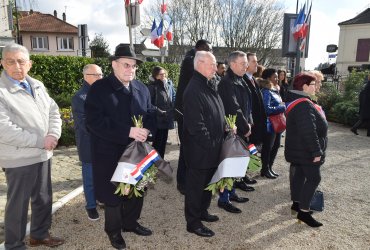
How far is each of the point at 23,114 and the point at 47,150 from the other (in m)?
0.46

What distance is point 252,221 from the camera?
4023 mm

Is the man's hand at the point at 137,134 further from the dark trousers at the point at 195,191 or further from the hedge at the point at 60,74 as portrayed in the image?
the hedge at the point at 60,74

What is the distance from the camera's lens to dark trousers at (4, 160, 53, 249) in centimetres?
283

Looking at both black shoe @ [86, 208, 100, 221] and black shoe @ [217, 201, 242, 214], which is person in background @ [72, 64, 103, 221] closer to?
black shoe @ [86, 208, 100, 221]

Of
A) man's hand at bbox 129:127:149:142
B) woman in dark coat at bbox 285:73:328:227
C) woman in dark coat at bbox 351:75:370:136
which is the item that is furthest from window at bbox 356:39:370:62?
man's hand at bbox 129:127:149:142

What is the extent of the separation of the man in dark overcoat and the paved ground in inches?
13.0

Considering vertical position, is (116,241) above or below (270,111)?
below

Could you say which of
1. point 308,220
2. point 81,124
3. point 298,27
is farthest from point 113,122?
point 298,27

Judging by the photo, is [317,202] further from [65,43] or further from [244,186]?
[65,43]

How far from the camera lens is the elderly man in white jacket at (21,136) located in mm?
2695

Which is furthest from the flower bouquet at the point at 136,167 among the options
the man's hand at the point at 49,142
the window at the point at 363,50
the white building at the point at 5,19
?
the window at the point at 363,50

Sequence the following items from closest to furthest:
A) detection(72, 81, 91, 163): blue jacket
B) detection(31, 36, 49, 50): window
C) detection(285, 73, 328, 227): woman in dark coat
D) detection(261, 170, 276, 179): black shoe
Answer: detection(285, 73, 328, 227): woman in dark coat → detection(72, 81, 91, 163): blue jacket → detection(261, 170, 276, 179): black shoe → detection(31, 36, 49, 50): window

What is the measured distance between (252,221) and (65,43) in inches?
1839

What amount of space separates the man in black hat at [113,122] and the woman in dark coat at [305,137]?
184 cm
